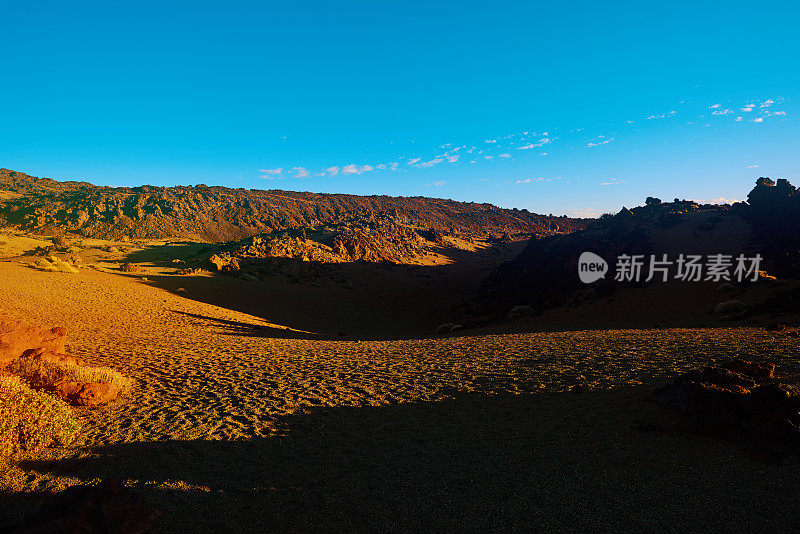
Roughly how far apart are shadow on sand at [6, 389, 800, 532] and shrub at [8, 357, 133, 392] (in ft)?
10.1

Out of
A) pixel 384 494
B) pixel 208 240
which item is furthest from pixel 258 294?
pixel 208 240

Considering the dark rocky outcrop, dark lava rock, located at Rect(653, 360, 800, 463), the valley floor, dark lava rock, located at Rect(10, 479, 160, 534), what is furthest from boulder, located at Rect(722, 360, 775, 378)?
the dark rocky outcrop

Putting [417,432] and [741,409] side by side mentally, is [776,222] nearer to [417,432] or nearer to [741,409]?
[741,409]

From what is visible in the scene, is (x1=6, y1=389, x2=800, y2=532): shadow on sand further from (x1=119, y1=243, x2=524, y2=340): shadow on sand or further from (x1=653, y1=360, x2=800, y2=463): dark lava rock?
(x1=119, y1=243, x2=524, y2=340): shadow on sand

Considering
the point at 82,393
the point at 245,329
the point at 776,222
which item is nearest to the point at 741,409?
the point at 82,393

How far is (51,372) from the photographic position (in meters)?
Answer: 8.17

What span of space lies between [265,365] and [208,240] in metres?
92.2

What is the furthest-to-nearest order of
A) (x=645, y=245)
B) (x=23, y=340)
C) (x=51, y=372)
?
1. (x=645, y=245)
2. (x=23, y=340)
3. (x=51, y=372)

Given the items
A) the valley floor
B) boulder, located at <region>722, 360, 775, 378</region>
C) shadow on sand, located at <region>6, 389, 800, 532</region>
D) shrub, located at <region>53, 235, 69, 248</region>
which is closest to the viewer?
shadow on sand, located at <region>6, 389, 800, 532</region>

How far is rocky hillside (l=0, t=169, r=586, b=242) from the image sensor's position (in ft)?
270

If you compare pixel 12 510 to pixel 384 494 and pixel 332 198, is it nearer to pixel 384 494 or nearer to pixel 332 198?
pixel 384 494

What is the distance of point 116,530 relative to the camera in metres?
3.67

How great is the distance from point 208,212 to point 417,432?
116m

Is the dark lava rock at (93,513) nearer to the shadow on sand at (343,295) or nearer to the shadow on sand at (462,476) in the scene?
the shadow on sand at (462,476)
